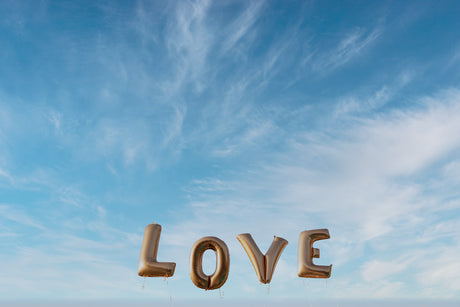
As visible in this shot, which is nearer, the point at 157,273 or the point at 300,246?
the point at 157,273

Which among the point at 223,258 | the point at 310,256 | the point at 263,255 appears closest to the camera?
the point at 223,258

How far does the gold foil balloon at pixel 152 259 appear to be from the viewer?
49.9ft

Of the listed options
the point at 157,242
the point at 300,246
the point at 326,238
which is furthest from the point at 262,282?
the point at 157,242

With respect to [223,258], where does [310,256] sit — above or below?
above

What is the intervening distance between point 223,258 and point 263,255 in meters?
1.74

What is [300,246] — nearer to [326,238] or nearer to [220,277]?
[326,238]

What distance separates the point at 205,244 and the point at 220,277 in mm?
1446

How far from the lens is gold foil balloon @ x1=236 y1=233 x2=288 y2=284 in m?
15.7

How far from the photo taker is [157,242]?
15.9 meters

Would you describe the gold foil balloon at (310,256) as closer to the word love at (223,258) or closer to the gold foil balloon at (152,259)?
the word love at (223,258)

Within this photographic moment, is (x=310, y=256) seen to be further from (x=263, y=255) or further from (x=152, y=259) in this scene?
(x=152, y=259)

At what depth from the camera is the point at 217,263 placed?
1556cm

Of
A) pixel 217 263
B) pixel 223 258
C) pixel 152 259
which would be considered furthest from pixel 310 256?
pixel 152 259

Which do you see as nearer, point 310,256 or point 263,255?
point 263,255
